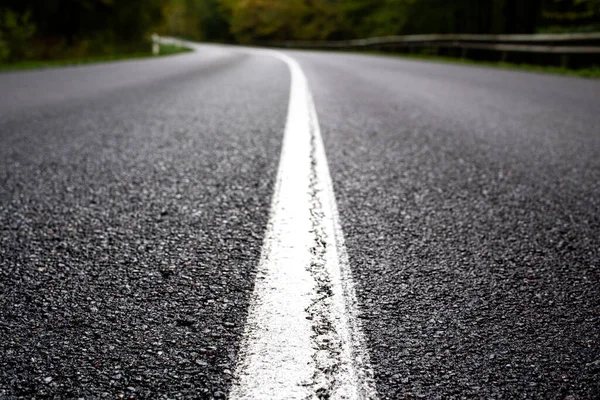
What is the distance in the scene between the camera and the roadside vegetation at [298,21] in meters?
12.9

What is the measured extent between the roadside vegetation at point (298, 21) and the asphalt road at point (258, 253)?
8.83 metres

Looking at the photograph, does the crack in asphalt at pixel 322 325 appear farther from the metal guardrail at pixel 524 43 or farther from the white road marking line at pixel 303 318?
the metal guardrail at pixel 524 43

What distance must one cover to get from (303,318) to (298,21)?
51.3 metres

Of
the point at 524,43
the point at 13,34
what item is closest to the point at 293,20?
the point at 13,34

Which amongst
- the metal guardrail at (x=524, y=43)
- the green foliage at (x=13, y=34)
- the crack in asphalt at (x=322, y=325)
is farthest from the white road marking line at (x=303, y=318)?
the green foliage at (x=13, y=34)

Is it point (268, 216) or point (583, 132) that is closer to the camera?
point (268, 216)

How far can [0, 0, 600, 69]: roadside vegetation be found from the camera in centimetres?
1293

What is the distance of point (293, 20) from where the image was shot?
49.8m

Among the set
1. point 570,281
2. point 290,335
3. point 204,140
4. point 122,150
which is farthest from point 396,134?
point 290,335

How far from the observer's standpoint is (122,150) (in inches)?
127

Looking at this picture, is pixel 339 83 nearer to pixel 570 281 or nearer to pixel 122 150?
pixel 122 150

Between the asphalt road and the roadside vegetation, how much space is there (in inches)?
348

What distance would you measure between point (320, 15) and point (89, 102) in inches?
1782

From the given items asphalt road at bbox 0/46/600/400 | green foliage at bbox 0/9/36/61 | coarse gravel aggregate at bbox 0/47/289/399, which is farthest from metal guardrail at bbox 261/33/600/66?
green foliage at bbox 0/9/36/61
